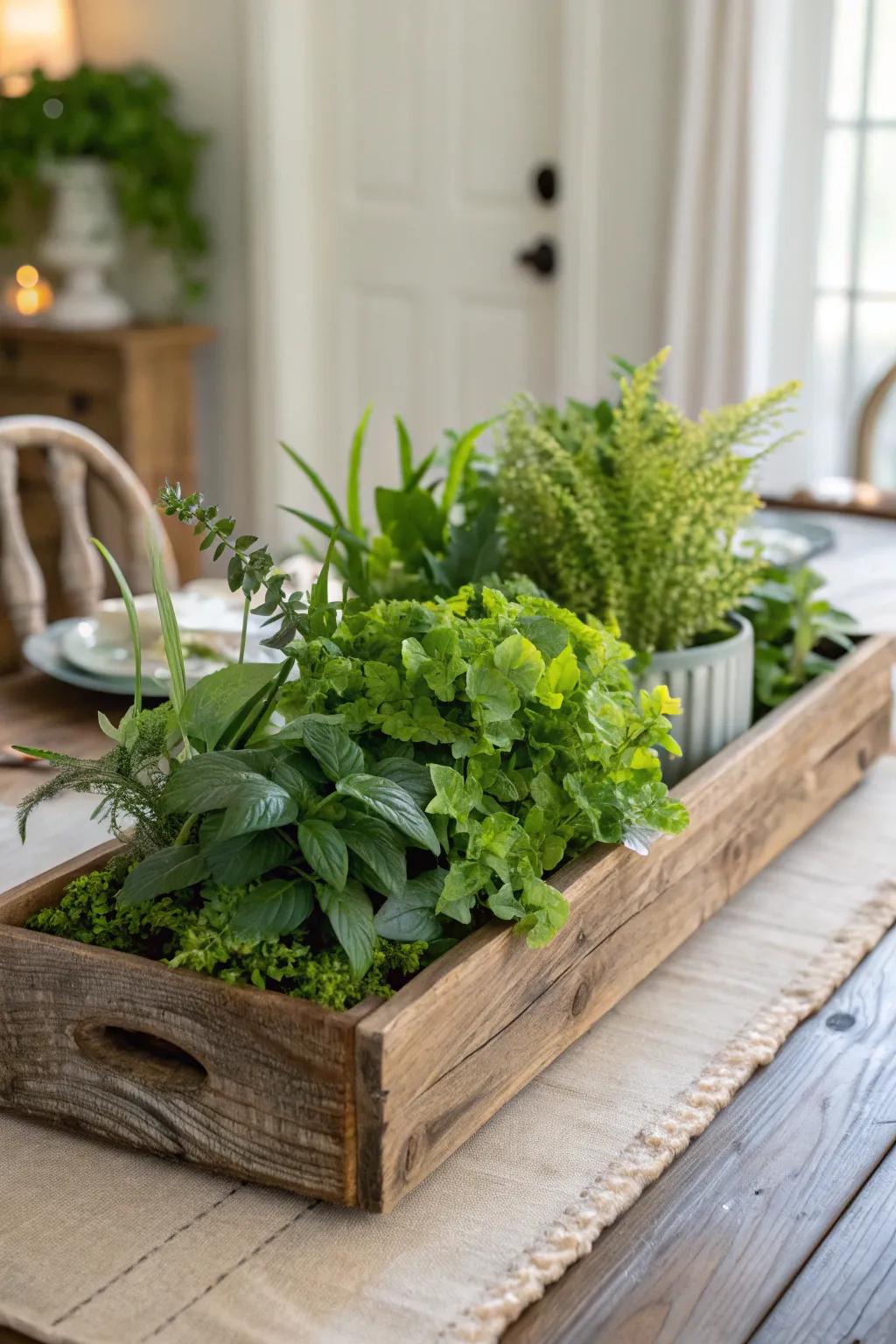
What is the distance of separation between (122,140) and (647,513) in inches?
112

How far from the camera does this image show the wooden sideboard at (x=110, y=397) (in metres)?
3.54

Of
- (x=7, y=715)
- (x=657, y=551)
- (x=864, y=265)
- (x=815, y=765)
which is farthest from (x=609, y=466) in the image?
(x=864, y=265)

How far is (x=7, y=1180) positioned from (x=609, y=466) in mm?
686

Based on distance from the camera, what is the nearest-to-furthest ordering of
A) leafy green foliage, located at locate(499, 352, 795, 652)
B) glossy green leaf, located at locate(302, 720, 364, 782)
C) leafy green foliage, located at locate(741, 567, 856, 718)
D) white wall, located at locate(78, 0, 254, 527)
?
Result: glossy green leaf, located at locate(302, 720, 364, 782)
leafy green foliage, located at locate(499, 352, 795, 652)
leafy green foliage, located at locate(741, 567, 856, 718)
white wall, located at locate(78, 0, 254, 527)

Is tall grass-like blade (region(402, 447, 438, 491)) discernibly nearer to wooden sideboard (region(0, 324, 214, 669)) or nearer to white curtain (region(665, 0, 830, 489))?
white curtain (region(665, 0, 830, 489))

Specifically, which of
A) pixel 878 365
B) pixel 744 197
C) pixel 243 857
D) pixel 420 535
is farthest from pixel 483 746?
pixel 878 365

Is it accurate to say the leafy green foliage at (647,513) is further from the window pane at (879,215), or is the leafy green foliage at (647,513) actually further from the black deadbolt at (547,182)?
the black deadbolt at (547,182)

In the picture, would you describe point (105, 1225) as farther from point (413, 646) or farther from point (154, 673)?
point (154, 673)

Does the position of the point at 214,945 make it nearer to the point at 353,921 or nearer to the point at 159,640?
the point at 353,921

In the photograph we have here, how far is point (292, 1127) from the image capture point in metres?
0.75

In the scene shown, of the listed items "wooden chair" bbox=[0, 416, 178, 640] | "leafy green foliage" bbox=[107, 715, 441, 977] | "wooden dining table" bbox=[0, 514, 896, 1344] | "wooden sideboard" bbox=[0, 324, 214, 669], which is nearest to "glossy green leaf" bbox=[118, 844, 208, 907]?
"leafy green foliage" bbox=[107, 715, 441, 977]

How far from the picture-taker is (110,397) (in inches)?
140

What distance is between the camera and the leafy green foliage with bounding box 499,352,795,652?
111cm

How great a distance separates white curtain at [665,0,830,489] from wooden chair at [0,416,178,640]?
1.64 metres
